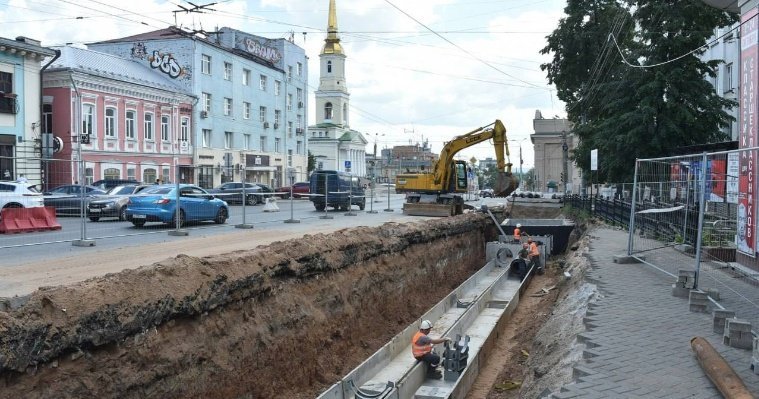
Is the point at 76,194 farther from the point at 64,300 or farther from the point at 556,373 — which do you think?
the point at 556,373

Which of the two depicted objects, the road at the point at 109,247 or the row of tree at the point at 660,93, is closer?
the road at the point at 109,247

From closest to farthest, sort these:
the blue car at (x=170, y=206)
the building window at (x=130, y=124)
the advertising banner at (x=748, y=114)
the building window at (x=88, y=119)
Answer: the advertising banner at (x=748, y=114), the blue car at (x=170, y=206), the building window at (x=88, y=119), the building window at (x=130, y=124)

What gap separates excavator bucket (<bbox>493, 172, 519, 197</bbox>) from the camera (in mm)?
22734

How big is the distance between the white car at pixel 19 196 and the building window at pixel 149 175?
8.46 m

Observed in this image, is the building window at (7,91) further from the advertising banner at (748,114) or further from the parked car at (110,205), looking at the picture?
the advertising banner at (748,114)

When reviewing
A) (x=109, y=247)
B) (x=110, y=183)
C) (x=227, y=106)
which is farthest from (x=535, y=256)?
(x=227, y=106)

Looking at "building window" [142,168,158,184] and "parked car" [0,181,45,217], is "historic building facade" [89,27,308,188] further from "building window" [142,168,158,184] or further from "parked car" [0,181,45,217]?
"parked car" [0,181,45,217]

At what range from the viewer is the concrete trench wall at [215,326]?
565 centimetres

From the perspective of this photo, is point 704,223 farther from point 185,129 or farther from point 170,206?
point 185,129

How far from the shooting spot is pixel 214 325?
25.0ft

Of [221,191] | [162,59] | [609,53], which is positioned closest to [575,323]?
[221,191]

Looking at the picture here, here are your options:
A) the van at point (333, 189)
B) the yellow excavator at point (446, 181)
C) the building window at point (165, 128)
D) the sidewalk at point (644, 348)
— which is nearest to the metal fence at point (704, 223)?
the sidewalk at point (644, 348)

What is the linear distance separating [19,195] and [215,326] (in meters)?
7.29

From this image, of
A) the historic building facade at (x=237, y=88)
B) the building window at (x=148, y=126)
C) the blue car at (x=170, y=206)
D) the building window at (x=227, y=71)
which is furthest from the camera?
the building window at (x=227, y=71)
